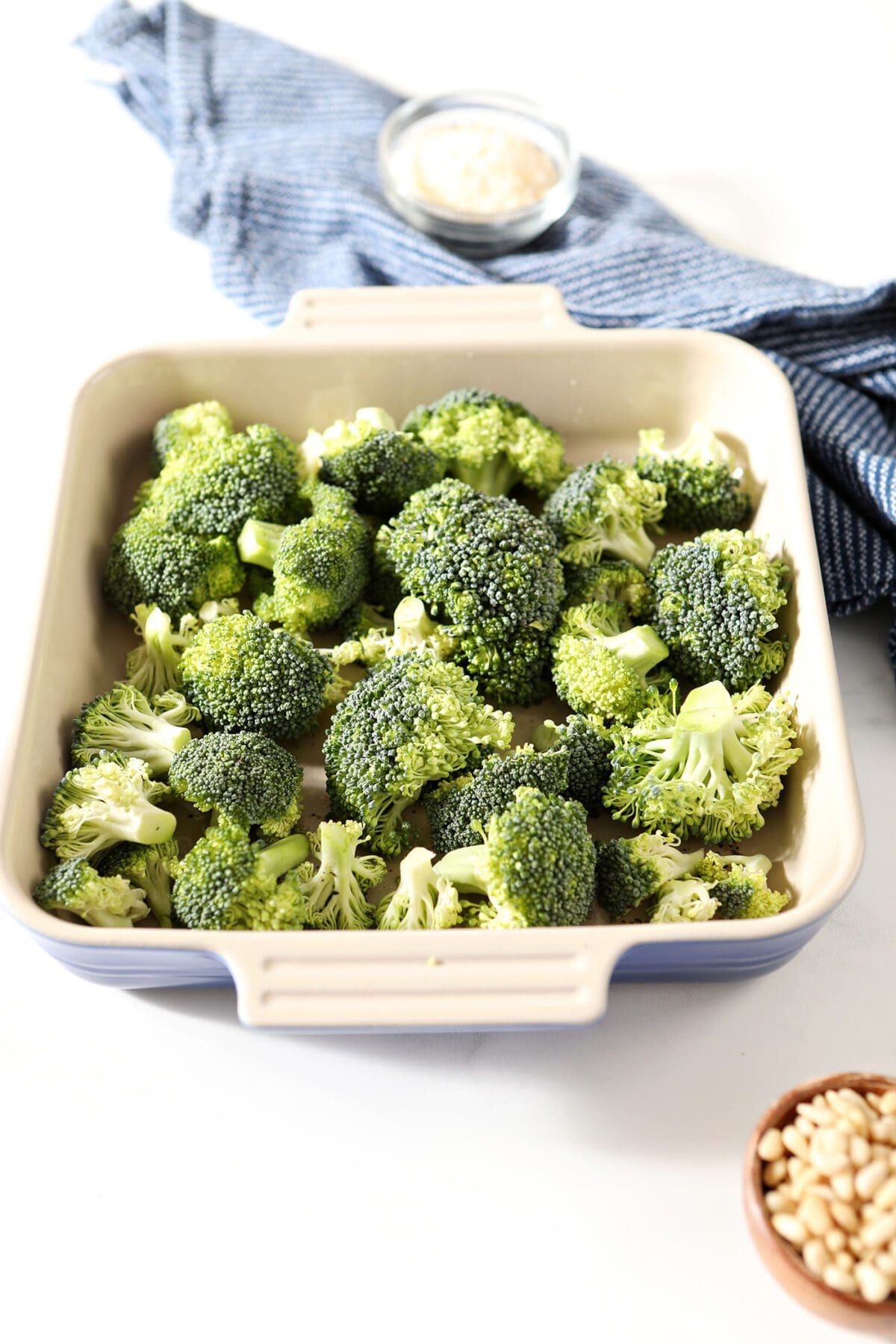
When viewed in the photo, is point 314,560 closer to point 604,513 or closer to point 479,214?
point 604,513

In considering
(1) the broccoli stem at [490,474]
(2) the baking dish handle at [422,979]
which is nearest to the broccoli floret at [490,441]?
(1) the broccoli stem at [490,474]

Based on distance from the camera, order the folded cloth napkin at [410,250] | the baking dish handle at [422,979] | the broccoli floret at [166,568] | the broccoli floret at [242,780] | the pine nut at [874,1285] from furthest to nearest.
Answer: the folded cloth napkin at [410,250]
the broccoli floret at [166,568]
the broccoli floret at [242,780]
the baking dish handle at [422,979]
the pine nut at [874,1285]

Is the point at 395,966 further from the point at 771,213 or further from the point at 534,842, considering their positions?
the point at 771,213

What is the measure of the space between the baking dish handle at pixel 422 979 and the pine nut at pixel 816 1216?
0.91ft

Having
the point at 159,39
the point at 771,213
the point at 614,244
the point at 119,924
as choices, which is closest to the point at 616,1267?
the point at 119,924

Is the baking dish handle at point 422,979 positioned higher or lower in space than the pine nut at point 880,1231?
higher

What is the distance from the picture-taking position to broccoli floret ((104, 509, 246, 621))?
67.1 inches

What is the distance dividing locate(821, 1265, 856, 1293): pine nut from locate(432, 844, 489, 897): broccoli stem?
0.52 m

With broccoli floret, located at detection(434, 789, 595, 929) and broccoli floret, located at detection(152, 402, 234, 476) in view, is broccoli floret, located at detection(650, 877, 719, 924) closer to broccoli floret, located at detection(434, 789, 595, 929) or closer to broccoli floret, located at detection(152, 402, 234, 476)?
broccoli floret, located at detection(434, 789, 595, 929)

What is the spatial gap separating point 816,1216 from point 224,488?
47.2 inches

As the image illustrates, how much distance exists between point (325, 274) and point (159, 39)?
2.36 ft

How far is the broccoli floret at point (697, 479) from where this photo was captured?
69.7 inches

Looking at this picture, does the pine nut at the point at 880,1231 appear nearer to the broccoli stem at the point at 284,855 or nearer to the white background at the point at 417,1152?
the white background at the point at 417,1152

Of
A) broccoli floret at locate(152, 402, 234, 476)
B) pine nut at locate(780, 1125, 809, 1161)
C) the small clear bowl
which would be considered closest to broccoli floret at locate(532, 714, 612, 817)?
pine nut at locate(780, 1125, 809, 1161)
